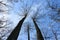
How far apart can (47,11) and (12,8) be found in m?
0.24

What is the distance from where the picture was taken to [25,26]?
4.03ft

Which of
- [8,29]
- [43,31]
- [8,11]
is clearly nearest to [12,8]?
[8,11]

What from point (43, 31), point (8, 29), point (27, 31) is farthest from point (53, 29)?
point (8, 29)

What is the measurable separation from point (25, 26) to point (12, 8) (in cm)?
16

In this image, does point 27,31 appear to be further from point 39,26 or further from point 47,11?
point 47,11

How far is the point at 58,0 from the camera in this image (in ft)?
4.15

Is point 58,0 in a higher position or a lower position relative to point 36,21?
A: higher

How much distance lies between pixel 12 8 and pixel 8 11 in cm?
3

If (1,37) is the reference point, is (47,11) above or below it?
above

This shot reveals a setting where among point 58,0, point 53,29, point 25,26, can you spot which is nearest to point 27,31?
point 25,26

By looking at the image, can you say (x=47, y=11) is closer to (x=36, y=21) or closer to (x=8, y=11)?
(x=36, y=21)

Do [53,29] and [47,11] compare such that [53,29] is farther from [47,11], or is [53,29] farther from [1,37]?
[1,37]

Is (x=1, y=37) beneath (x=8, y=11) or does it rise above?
beneath

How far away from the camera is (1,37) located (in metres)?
1.20
